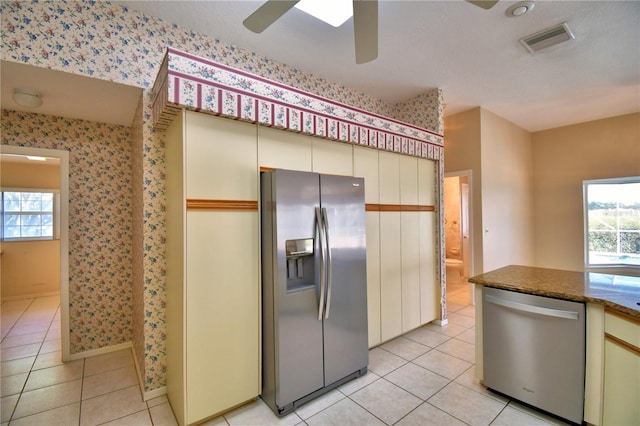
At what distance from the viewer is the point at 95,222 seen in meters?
3.05

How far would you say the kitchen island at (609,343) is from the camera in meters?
1.60

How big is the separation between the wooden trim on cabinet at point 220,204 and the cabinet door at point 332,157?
702mm

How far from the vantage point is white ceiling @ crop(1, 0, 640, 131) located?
88.5 inches

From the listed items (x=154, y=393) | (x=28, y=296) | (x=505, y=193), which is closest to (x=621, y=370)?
(x=154, y=393)

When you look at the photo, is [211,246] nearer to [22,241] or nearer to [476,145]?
[476,145]

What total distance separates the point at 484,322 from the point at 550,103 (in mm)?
3902

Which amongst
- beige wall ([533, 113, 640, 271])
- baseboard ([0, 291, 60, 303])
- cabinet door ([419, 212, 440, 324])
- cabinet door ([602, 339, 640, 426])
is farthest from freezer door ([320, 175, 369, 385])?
baseboard ([0, 291, 60, 303])

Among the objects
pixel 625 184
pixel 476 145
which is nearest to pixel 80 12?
pixel 476 145

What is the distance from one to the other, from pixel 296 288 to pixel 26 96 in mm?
2656

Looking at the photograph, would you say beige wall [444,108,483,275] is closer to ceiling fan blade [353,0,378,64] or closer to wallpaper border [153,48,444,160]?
wallpaper border [153,48,444,160]

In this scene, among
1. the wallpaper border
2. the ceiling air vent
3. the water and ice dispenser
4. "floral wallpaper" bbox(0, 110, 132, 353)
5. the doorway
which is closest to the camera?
the wallpaper border

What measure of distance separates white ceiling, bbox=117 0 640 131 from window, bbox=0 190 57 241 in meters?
5.18

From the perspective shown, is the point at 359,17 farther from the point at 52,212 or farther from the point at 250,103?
the point at 52,212

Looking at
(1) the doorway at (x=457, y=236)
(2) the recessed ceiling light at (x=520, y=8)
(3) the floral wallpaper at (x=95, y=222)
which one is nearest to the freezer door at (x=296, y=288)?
(2) the recessed ceiling light at (x=520, y=8)
